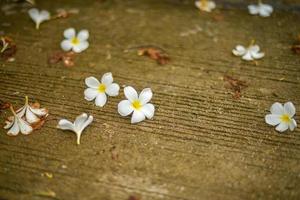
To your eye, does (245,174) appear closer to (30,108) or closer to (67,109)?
(67,109)

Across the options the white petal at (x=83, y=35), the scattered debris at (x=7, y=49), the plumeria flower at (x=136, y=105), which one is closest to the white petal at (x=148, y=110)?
the plumeria flower at (x=136, y=105)

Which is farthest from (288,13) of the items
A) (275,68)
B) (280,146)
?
(280,146)

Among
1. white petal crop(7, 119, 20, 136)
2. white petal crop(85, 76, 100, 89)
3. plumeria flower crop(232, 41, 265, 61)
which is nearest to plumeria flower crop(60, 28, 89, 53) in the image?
white petal crop(85, 76, 100, 89)

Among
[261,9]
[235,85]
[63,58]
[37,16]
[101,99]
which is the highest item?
[261,9]

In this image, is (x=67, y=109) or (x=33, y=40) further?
(x=33, y=40)

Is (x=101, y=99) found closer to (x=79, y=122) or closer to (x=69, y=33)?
(x=79, y=122)

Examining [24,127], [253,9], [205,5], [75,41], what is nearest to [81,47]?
[75,41]
